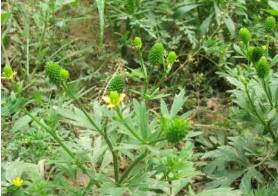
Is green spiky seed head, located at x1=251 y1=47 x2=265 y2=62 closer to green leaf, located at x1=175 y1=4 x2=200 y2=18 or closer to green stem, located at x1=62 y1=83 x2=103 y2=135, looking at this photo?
green stem, located at x1=62 y1=83 x2=103 y2=135

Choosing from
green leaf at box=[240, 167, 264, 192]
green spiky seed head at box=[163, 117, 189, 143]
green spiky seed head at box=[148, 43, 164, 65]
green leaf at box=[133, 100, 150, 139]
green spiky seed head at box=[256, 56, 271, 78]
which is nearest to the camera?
green spiky seed head at box=[163, 117, 189, 143]

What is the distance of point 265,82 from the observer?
1.82m

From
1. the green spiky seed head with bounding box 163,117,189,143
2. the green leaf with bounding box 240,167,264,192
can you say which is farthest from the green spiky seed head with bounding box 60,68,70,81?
the green leaf with bounding box 240,167,264,192

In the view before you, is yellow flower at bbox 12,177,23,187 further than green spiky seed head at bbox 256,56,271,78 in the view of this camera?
No

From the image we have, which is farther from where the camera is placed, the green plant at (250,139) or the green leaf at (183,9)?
the green leaf at (183,9)

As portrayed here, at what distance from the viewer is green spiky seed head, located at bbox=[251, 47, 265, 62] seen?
1754mm

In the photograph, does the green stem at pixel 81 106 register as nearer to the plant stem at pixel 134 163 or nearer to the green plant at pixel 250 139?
the plant stem at pixel 134 163

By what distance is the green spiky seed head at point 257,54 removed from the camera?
175 cm

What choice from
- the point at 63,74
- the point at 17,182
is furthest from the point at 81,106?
the point at 17,182

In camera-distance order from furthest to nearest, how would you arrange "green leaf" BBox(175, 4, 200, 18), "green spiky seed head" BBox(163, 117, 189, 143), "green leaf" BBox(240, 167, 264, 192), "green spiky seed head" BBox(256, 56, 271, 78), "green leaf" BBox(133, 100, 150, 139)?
"green leaf" BBox(175, 4, 200, 18)
"green leaf" BBox(240, 167, 264, 192)
"green spiky seed head" BBox(256, 56, 271, 78)
"green leaf" BBox(133, 100, 150, 139)
"green spiky seed head" BBox(163, 117, 189, 143)

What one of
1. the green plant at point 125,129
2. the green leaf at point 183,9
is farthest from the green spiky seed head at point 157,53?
the green leaf at point 183,9

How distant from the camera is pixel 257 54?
176cm

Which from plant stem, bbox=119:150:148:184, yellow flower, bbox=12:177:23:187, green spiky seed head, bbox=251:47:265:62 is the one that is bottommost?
yellow flower, bbox=12:177:23:187

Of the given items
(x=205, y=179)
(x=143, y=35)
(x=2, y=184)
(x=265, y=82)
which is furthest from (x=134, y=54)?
(x=2, y=184)
